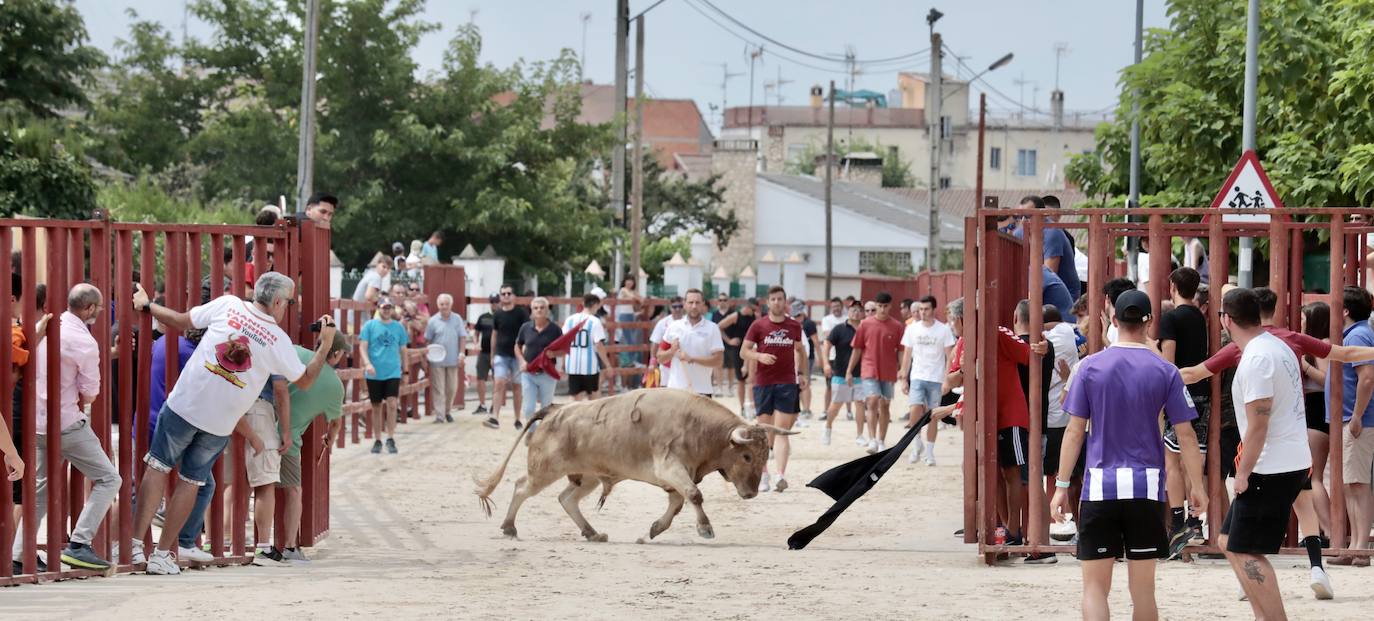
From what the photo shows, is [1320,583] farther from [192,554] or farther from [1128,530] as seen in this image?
[192,554]

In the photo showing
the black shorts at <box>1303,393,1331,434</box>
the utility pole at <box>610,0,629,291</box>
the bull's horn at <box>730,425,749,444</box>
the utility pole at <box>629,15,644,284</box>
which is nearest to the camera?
the black shorts at <box>1303,393,1331,434</box>

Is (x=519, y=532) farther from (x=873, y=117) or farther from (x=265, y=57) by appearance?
(x=873, y=117)

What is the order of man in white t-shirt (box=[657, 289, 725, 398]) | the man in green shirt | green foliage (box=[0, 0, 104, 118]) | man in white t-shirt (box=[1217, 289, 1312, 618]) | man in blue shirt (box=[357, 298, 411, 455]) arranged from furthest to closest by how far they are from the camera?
1. green foliage (box=[0, 0, 104, 118])
2. man in blue shirt (box=[357, 298, 411, 455])
3. man in white t-shirt (box=[657, 289, 725, 398])
4. the man in green shirt
5. man in white t-shirt (box=[1217, 289, 1312, 618])

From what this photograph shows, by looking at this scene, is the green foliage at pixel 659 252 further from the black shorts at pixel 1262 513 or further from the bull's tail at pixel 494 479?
the black shorts at pixel 1262 513

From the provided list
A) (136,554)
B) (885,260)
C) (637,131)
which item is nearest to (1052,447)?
(136,554)

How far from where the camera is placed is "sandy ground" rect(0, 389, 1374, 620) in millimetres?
9664

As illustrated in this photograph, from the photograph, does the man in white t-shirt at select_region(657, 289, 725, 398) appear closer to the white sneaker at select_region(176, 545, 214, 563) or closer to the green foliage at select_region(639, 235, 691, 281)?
the white sneaker at select_region(176, 545, 214, 563)

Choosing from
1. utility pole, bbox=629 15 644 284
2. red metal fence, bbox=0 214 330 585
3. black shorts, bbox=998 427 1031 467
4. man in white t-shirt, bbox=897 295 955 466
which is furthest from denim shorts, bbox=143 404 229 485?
utility pole, bbox=629 15 644 284

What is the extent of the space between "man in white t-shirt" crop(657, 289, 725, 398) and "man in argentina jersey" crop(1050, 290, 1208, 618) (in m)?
11.0

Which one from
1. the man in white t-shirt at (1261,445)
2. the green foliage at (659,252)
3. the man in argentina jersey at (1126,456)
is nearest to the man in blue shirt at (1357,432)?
the man in white t-shirt at (1261,445)

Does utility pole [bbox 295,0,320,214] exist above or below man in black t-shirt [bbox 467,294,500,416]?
above

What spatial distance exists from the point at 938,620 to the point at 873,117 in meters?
99.5

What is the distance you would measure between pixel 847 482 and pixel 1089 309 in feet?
7.04

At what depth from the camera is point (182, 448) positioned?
1065 cm
